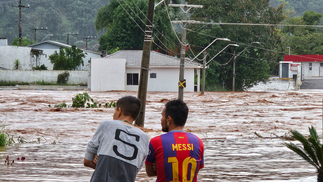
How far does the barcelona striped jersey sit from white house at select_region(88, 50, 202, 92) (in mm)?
51247

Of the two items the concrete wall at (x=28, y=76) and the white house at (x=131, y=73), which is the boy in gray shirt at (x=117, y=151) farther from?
the concrete wall at (x=28, y=76)

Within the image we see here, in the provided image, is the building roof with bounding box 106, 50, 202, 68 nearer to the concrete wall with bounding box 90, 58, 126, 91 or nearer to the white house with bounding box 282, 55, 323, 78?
the concrete wall with bounding box 90, 58, 126, 91

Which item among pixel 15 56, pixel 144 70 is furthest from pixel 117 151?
pixel 15 56

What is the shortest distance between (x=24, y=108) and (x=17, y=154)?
18150 millimetres

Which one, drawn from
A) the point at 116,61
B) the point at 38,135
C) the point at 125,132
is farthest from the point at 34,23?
the point at 125,132

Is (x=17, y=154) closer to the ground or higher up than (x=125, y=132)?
closer to the ground

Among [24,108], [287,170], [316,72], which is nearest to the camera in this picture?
[287,170]

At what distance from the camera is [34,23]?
149250mm

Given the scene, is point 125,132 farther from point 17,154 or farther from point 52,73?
point 52,73

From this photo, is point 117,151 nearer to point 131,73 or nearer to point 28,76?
point 131,73

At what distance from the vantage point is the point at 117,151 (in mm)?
4309

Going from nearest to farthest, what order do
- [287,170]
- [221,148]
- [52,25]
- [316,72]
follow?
1. [287,170]
2. [221,148]
3. [316,72]
4. [52,25]

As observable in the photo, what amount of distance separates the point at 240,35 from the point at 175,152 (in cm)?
6571

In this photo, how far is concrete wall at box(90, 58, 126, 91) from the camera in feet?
184
